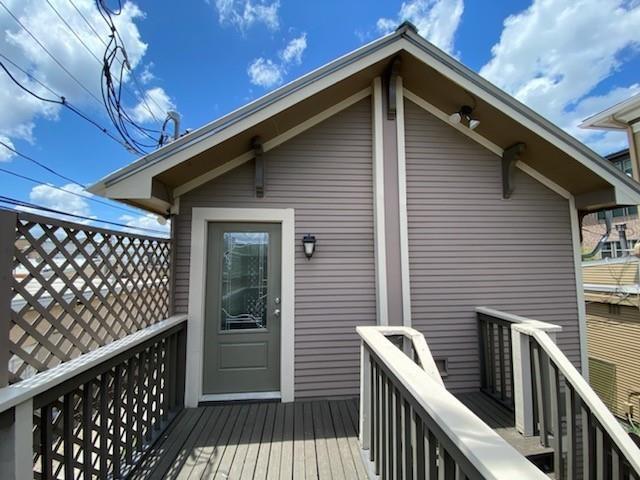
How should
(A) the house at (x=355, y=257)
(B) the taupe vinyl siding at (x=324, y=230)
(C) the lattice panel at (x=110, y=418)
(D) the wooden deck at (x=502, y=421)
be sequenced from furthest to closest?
(B) the taupe vinyl siding at (x=324, y=230)
(A) the house at (x=355, y=257)
(D) the wooden deck at (x=502, y=421)
(C) the lattice panel at (x=110, y=418)

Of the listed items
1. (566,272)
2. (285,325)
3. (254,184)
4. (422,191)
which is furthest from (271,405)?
(566,272)

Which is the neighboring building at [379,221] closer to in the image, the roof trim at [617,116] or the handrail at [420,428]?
the handrail at [420,428]

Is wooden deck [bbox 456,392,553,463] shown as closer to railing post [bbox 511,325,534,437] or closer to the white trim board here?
railing post [bbox 511,325,534,437]

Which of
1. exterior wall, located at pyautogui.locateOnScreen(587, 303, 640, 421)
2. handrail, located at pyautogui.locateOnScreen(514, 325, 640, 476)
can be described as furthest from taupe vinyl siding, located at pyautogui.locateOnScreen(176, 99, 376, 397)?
exterior wall, located at pyautogui.locateOnScreen(587, 303, 640, 421)

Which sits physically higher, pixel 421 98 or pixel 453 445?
pixel 421 98

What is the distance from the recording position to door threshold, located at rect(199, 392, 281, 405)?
318 centimetres

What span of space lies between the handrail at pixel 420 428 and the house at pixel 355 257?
6.5 inches

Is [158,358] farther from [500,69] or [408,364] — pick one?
[500,69]

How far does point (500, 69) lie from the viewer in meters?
11.6

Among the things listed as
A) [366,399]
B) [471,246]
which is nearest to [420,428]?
[366,399]

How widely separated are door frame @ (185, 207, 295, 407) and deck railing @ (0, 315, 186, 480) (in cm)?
11

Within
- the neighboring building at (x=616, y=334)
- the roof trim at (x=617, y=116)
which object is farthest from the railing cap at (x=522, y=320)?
the neighboring building at (x=616, y=334)

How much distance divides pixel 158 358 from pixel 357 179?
2.69 metres

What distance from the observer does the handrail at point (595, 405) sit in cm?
189
